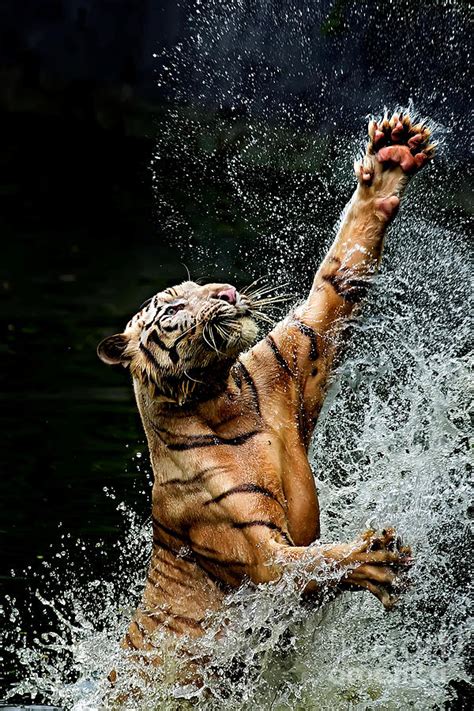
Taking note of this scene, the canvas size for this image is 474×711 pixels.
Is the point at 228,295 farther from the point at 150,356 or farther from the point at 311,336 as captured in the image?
the point at 311,336

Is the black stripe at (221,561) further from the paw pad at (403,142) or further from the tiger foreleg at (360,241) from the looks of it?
the paw pad at (403,142)

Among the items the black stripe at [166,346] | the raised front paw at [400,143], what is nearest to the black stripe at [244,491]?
the black stripe at [166,346]

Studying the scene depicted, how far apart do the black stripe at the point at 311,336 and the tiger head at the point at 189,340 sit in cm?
29

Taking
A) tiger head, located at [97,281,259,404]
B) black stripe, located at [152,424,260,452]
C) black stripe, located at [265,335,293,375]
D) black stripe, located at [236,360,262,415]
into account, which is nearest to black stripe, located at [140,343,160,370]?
tiger head, located at [97,281,259,404]

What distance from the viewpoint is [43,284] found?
11664 millimetres

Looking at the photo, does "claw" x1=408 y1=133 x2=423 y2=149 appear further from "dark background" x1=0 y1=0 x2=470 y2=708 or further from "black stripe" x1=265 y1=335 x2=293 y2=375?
"dark background" x1=0 y1=0 x2=470 y2=708

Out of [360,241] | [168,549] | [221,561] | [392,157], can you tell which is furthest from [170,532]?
[392,157]

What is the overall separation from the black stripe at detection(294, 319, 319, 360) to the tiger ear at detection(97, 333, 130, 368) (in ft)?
1.99

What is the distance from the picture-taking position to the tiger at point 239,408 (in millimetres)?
3713

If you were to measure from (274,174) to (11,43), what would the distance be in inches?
461

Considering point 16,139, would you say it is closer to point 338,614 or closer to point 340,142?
point 340,142

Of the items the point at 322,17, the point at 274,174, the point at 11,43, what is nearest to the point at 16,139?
the point at 11,43

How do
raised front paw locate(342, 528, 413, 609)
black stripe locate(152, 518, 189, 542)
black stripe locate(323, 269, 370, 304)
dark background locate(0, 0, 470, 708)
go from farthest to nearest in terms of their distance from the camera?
1. dark background locate(0, 0, 470, 708)
2. black stripe locate(323, 269, 370, 304)
3. black stripe locate(152, 518, 189, 542)
4. raised front paw locate(342, 528, 413, 609)

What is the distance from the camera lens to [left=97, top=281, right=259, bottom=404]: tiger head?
3723 mm
